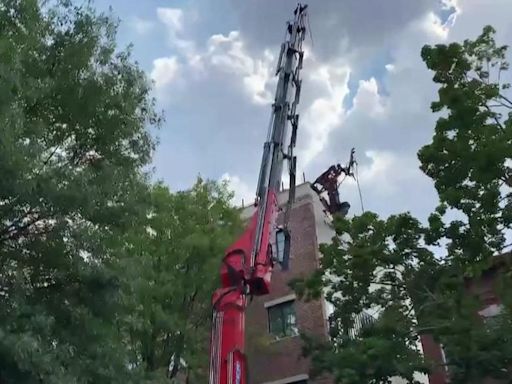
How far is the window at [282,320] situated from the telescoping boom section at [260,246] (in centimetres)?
729

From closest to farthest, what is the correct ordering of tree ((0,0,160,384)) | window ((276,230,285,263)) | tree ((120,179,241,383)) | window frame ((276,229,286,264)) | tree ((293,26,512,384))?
tree ((0,0,160,384)) → tree ((293,26,512,384)) → window frame ((276,229,286,264)) → window ((276,230,285,263)) → tree ((120,179,241,383))

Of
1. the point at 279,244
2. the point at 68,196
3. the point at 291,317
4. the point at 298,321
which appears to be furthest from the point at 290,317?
the point at 68,196

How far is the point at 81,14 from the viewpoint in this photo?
11023 millimetres

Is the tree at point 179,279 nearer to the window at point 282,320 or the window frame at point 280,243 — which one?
the window frame at point 280,243

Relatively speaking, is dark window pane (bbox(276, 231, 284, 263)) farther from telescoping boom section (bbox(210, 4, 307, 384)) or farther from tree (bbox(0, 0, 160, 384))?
tree (bbox(0, 0, 160, 384))

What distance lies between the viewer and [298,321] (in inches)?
811

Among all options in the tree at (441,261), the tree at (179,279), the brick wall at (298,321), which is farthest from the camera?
the brick wall at (298,321)

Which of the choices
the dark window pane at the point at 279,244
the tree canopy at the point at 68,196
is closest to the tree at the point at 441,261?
the dark window pane at the point at 279,244

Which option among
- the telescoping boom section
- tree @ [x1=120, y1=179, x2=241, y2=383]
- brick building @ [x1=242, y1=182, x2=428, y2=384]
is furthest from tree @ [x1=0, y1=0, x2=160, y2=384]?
brick building @ [x1=242, y1=182, x2=428, y2=384]

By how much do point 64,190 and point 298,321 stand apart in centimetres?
1274

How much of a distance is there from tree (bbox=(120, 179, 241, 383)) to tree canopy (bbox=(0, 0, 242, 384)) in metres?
3.20

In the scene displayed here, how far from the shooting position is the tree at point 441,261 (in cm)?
1109

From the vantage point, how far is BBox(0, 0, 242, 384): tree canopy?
346 inches

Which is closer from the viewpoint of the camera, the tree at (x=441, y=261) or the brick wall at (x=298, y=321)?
the tree at (x=441, y=261)
